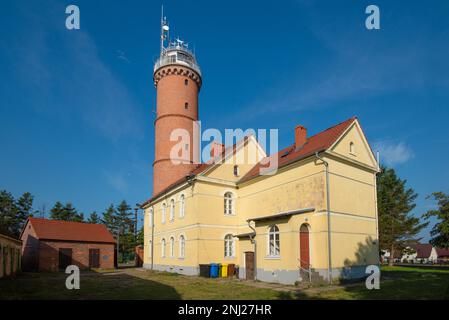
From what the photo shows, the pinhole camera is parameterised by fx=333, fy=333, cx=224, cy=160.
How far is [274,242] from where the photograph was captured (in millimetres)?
18906

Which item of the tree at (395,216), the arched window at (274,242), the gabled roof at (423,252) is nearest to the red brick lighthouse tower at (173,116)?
the arched window at (274,242)

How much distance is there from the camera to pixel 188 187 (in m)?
25.2

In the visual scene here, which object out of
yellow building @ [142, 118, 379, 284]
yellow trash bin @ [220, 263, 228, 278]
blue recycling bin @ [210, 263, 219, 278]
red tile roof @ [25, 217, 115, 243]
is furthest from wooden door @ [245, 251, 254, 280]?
red tile roof @ [25, 217, 115, 243]

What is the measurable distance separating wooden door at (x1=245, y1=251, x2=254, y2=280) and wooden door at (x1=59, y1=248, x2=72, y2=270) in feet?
A: 65.2

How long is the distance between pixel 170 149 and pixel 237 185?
409 inches

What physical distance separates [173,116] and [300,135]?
1528 cm

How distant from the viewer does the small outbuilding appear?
30.7m

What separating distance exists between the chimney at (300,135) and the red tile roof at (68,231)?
76.7 feet

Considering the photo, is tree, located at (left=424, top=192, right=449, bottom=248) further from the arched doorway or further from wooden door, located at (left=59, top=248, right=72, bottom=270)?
wooden door, located at (left=59, top=248, right=72, bottom=270)

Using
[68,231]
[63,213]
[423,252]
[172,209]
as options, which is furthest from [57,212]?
[423,252]

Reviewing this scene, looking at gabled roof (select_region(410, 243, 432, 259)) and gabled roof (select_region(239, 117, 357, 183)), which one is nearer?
gabled roof (select_region(239, 117, 357, 183))

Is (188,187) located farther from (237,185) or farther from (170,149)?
(170,149)

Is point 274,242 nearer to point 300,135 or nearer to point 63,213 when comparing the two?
point 300,135

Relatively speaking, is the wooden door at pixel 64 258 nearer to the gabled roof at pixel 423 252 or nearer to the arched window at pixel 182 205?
the arched window at pixel 182 205
